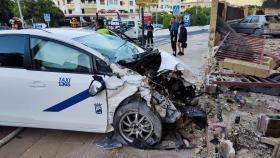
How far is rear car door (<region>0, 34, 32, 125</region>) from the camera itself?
396 cm

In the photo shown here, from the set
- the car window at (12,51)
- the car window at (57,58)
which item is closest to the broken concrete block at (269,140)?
the car window at (57,58)

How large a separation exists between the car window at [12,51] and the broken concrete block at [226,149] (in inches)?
119

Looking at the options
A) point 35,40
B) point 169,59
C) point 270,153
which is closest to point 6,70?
point 35,40

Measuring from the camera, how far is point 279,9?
93.2 feet

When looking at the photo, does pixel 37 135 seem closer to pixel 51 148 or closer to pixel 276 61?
pixel 51 148

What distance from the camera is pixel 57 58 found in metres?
3.94

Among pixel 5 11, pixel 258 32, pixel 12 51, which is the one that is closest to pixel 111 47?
pixel 12 51

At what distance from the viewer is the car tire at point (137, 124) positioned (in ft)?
12.4

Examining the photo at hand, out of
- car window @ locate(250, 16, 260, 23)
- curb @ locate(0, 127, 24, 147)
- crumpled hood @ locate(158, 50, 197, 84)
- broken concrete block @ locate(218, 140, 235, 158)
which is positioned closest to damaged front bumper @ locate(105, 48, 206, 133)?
crumpled hood @ locate(158, 50, 197, 84)

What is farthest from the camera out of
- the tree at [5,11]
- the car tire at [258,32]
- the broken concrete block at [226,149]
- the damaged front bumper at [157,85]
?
the tree at [5,11]

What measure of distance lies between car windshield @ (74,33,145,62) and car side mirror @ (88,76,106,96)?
0.45m

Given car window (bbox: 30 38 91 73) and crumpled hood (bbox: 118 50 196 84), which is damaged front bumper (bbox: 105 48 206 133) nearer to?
crumpled hood (bbox: 118 50 196 84)

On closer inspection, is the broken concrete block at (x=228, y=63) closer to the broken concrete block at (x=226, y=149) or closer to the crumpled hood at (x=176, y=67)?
the crumpled hood at (x=176, y=67)

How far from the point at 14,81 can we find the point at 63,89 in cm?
77
